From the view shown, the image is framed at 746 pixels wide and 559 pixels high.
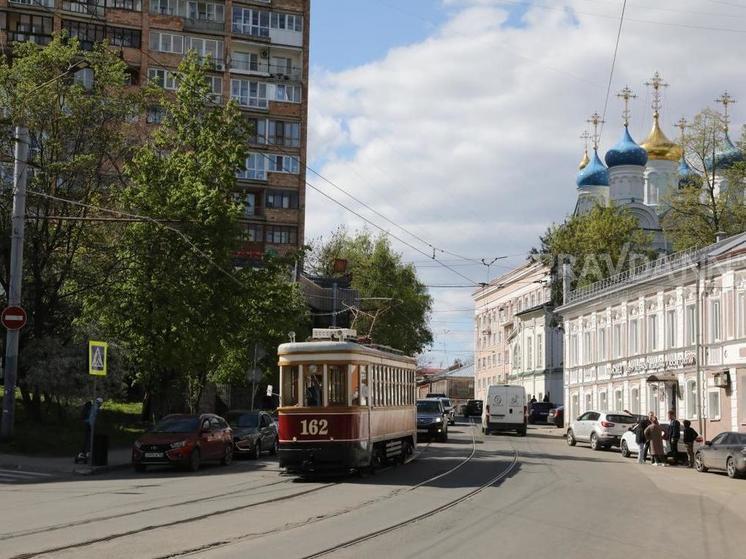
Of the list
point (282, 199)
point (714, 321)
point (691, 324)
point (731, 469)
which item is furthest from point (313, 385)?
point (282, 199)

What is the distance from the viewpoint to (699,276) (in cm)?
4516

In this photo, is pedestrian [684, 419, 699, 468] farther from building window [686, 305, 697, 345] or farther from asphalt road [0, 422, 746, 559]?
building window [686, 305, 697, 345]

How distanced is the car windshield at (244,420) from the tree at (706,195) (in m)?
35.4

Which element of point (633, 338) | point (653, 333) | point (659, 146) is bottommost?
point (633, 338)

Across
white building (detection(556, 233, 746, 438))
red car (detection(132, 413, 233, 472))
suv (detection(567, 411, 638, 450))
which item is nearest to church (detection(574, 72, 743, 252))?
white building (detection(556, 233, 746, 438))

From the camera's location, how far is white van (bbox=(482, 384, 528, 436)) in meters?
51.3

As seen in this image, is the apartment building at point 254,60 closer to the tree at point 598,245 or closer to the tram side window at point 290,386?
the tree at point 598,245

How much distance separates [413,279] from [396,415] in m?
51.2

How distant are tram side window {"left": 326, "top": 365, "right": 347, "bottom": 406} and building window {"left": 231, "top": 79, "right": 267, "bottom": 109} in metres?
51.8

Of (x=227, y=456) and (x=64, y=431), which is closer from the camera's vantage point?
(x=227, y=456)

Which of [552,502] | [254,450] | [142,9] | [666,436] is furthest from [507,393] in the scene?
[142,9]

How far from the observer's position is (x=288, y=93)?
239ft

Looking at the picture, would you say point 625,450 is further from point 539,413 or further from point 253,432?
point 539,413

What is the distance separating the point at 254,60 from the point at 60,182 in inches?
1616
